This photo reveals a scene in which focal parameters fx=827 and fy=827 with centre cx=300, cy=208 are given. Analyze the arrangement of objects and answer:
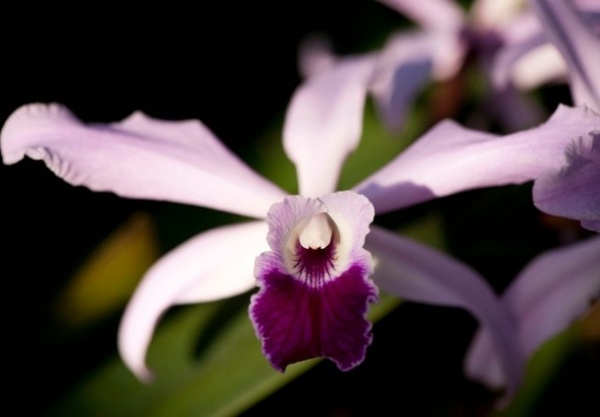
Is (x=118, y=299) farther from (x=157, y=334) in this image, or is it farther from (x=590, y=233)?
(x=590, y=233)

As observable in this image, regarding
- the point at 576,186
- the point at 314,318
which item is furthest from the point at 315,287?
the point at 576,186

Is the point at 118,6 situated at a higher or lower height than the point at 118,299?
higher

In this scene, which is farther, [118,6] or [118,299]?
[118,6]

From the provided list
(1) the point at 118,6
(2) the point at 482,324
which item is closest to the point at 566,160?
(2) the point at 482,324

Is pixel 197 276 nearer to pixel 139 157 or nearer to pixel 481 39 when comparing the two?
pixel 139 157

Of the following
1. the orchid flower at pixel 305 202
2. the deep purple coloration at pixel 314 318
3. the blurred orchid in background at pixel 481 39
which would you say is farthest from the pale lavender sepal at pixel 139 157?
the blurred orchid in background at pixel 481 39

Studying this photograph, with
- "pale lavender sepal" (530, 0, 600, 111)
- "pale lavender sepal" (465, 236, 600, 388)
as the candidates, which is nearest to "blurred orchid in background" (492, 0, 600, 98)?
"pale lavender sepal" (530, 0, 600, 111)
